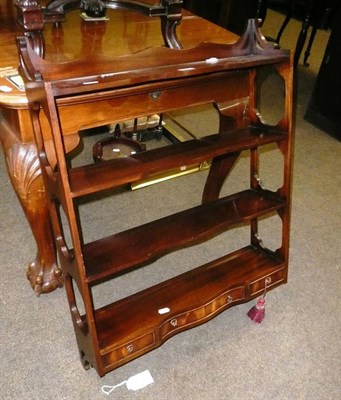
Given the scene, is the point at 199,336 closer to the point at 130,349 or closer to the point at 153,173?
the point at 130,349

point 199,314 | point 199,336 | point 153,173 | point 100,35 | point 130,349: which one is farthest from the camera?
point 100,35

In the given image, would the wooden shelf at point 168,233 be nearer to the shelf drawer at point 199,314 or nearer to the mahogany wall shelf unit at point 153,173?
the mahogany wall shelf unit at point 153,173

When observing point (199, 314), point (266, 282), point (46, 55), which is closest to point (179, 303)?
point (199, 314)

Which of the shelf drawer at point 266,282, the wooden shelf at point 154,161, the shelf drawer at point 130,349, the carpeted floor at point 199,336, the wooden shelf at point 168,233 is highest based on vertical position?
the wooden shelf at point 154,161

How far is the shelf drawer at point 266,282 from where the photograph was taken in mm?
1439

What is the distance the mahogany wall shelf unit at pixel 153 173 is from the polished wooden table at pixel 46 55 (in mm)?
75

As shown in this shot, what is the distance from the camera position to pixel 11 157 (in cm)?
119

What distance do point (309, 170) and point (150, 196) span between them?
940 millimetres

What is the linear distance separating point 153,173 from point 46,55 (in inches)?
21.5

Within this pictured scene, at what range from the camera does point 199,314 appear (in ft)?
4.33

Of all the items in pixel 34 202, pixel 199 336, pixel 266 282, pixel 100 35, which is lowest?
pixel 199 336

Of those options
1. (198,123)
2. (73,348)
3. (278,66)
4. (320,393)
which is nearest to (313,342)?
(320,393)

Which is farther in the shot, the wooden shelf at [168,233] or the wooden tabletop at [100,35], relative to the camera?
the wooden tabletop at [100,35]

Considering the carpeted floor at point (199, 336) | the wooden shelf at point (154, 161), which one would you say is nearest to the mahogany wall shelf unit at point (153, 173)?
the wooden shelf at point (154, 161)
